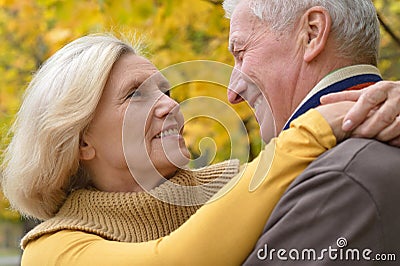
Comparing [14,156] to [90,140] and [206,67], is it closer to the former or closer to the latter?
[90,140]

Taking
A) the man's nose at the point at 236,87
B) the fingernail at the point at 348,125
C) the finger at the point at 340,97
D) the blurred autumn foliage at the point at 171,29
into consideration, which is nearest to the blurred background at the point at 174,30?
the blurred autumn foliage at the point at 171,29

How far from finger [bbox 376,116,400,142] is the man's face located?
1.53 feet

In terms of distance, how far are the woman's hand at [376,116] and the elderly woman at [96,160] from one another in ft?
2.10

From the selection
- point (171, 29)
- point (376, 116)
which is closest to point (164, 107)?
point (376, 116)

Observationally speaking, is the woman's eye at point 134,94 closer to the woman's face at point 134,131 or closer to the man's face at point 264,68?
the woman's face at point 134,131

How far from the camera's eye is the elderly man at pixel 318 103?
5.72 feet

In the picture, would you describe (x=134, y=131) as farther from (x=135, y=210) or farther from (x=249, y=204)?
(x=249, y=204)

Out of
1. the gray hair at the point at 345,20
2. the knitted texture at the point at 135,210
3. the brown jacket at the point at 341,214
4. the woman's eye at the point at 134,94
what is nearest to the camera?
the brown jacket at the point at 341,214

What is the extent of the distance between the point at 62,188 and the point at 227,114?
60 cm

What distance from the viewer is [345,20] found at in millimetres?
2207

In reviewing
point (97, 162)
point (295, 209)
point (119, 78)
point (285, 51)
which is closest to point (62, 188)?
Result: point (97, 162)

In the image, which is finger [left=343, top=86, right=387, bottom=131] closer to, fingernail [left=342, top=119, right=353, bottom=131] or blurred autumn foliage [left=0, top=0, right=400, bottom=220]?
fingernail [left=342, top=119, right=353, bottom=131]

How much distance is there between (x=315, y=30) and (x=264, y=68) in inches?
7.3

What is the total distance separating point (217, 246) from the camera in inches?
72.3
